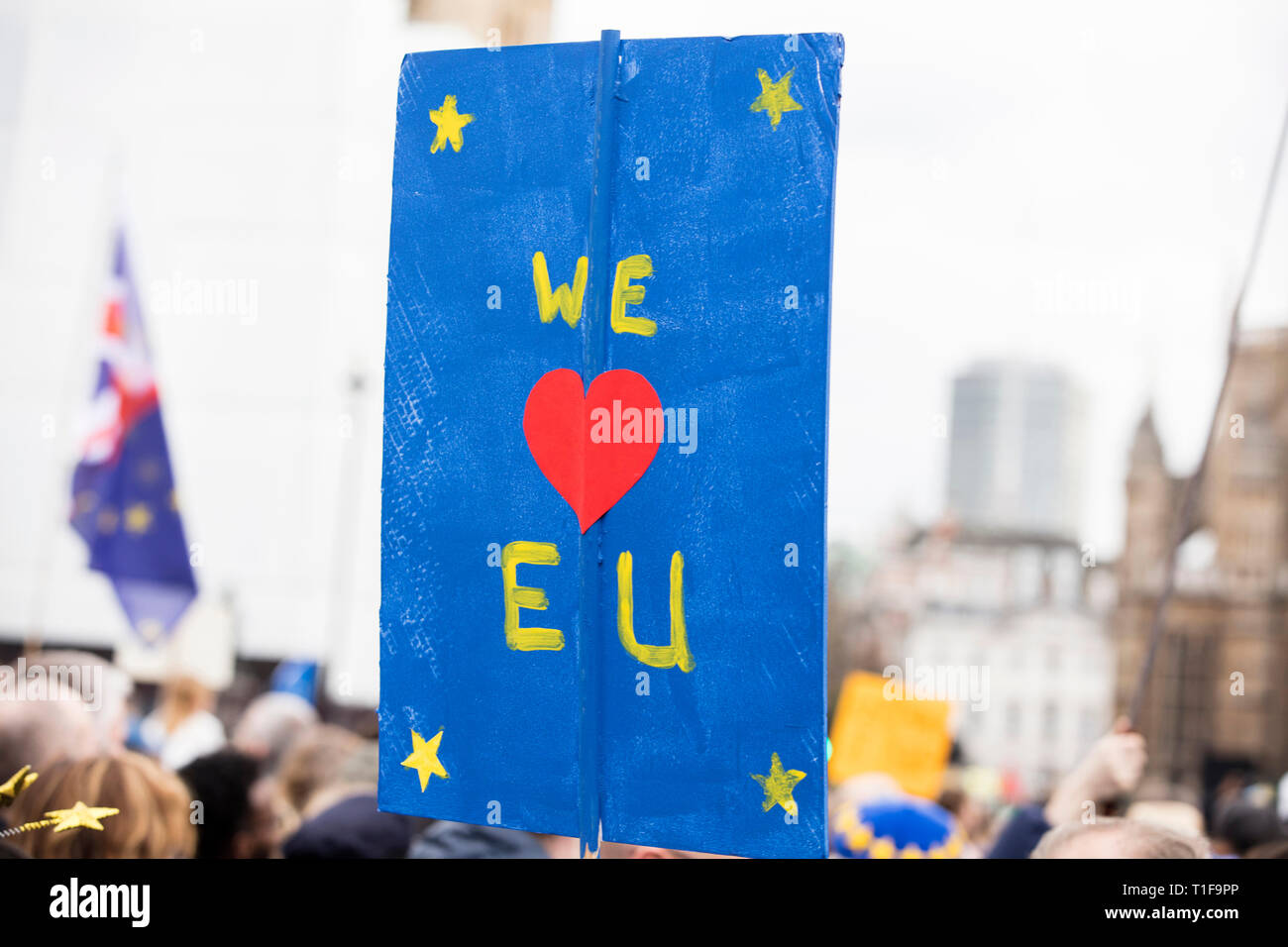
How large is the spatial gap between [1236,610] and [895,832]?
156 ft

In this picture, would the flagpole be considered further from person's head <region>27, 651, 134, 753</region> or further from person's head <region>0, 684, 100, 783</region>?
person's head <region>27, 651, 134, 753</region>

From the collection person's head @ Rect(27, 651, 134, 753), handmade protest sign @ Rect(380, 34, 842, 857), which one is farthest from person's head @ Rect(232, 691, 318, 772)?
handmade protest sign @ Rect(380, 34, 842, 857)

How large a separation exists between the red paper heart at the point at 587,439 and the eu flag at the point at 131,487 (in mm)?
4400

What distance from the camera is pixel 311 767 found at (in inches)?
181

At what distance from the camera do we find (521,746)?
2023 mm

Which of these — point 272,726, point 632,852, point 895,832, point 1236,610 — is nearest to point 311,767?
point 272,726

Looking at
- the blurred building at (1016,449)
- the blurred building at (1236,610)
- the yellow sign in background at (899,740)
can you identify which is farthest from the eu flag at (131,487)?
the blurred building at (1016,449)

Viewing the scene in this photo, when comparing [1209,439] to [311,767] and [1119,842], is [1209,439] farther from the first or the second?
[311,767]

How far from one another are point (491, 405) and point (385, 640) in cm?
46

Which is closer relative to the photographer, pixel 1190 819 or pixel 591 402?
pixel 591 402

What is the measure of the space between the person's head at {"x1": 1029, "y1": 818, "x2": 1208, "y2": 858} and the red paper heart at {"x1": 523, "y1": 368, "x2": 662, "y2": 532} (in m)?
1.11

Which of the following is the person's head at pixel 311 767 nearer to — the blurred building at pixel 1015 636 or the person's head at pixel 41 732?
the person's head at pixel 41 732
